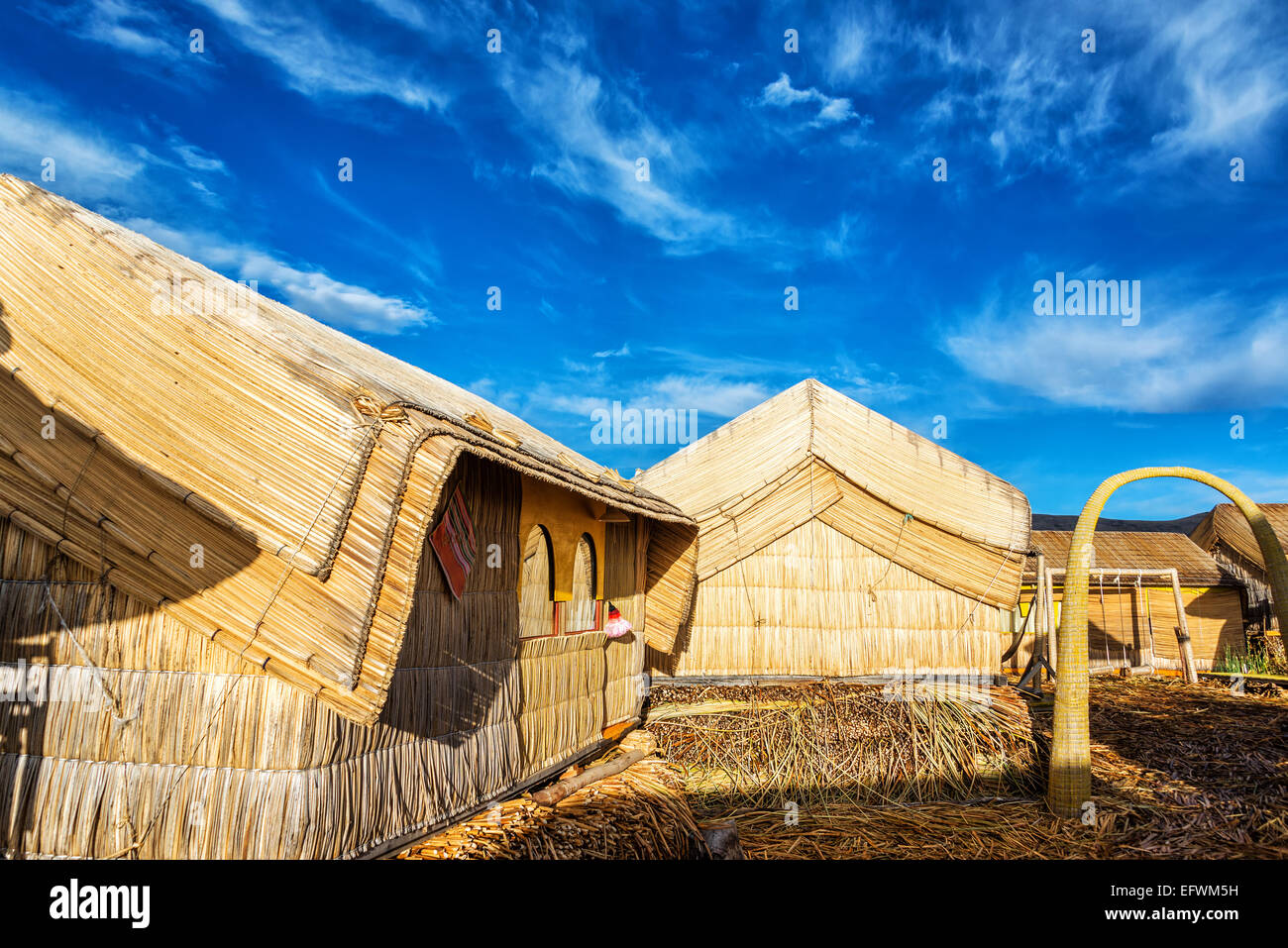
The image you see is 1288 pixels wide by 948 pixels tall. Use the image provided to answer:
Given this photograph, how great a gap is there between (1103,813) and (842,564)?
3.96m

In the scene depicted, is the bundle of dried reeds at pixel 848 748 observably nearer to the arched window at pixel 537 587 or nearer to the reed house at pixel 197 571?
the arched window at pixel 537 587

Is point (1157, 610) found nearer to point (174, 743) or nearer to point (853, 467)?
point (853, 467)

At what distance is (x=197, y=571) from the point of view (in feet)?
13.2

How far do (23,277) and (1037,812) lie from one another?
8.17 m

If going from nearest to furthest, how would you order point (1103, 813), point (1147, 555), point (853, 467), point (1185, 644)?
point (1103, 813) < point (853, 467) < point (1185, 644) < point (1147, 555)

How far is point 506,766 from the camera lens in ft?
18.9

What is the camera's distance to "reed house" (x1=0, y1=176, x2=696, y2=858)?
3.84 m

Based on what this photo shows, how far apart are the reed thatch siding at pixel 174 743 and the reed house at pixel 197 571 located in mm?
11

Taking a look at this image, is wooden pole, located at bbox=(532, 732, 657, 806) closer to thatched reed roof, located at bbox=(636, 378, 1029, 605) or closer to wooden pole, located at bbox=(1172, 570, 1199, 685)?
thatched reed roof, located at bbox=(636, 378, 1029, 605)

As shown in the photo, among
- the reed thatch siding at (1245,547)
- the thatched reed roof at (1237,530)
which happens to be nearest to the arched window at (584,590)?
the reed thatch siding at (1245,547)

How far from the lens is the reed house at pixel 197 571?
3844mm

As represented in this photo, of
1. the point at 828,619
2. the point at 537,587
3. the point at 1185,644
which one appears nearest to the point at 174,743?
the point at 537,587

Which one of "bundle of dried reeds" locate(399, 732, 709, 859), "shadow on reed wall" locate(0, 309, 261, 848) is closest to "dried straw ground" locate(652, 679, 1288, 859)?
"bundle of dried reeds" locate(399, 732, 709, 859)
